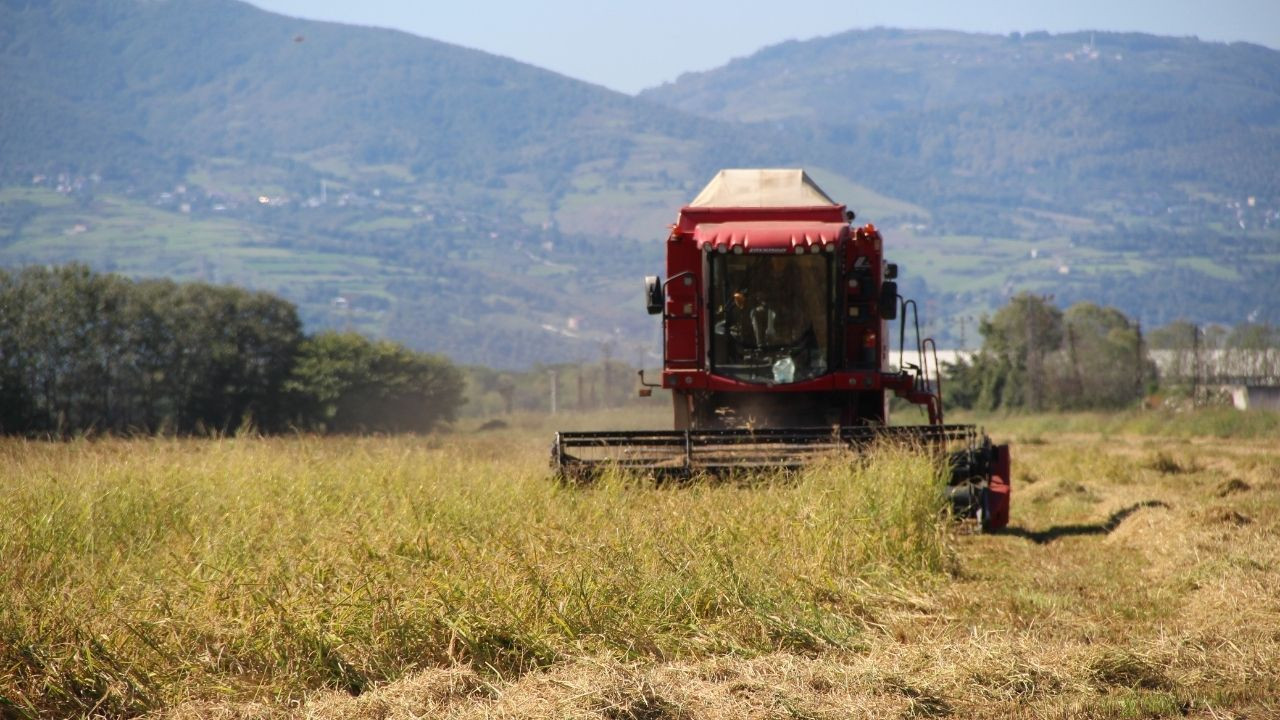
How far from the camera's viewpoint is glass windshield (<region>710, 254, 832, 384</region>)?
46.2 ft

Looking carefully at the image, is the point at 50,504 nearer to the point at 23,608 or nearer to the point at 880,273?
the point at 23,608

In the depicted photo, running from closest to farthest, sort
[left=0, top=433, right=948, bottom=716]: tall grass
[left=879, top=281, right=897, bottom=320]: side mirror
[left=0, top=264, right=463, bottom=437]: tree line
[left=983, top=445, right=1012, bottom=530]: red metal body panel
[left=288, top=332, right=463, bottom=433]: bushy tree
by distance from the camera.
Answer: [left=0, top=433, right=948, bottom=716]: tall grass → [left=983, top=445, right=1012, bottom=530]: red metal body panel → [left=879, top=281, right=897, bottom=320]: side mirror → [left=0, top=264, right=463, bottom=437]: tree line → [left=288, top=332, right=463, bottom=433]: bushy tree

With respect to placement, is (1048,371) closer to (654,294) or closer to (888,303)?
(888,303)

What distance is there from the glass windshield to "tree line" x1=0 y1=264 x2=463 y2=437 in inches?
1117

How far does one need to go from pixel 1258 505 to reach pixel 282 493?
837 centimetres

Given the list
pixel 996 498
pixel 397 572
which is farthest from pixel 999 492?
pixel 397 572

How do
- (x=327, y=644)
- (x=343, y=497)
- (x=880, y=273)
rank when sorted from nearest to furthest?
1. (x=327, y=644)
2. (x=343, y=497)
3. (x=880, y=273)

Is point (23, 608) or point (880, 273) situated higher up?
point (880, 273)

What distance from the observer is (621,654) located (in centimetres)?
667

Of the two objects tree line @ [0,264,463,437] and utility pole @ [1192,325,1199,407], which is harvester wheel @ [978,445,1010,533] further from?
utility pole @ [1192,325,1199,407]

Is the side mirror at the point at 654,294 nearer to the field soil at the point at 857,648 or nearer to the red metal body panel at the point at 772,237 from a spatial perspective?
the red metal body panel at the point at 772,237

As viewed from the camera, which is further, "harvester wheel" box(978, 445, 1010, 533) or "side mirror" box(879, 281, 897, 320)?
"side mirror" box(879, 281, 897, 320)

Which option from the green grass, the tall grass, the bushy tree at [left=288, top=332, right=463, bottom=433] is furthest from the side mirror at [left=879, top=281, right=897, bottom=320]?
the bushy tree at [left=288, top=332, right=463, bottom=433]

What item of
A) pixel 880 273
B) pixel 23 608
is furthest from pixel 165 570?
pixel 880 273
